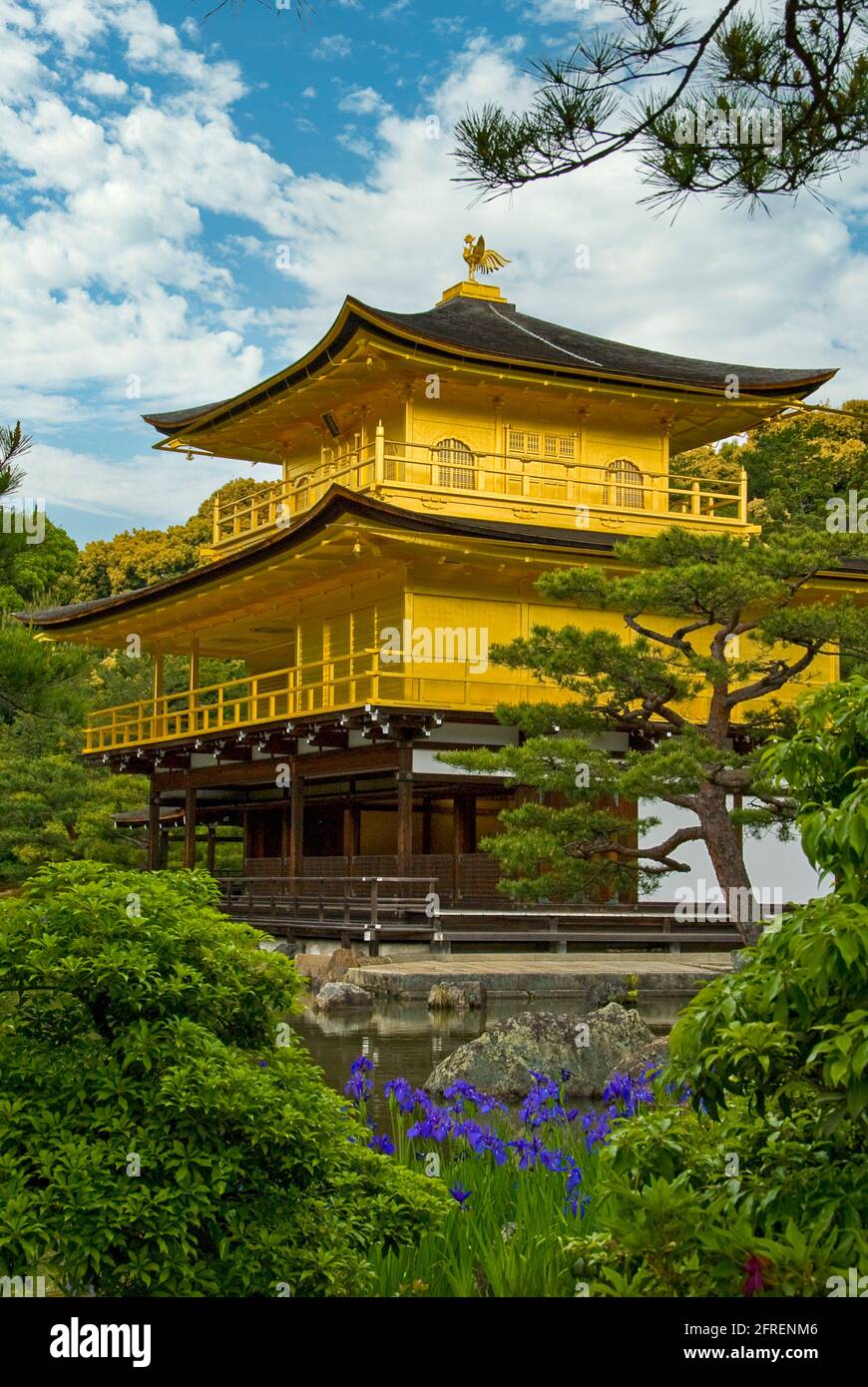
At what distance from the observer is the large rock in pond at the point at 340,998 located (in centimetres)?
1769

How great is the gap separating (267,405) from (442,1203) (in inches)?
1007

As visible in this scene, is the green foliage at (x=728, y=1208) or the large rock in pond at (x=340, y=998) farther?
the large rock in pond at (x=340, y=998)

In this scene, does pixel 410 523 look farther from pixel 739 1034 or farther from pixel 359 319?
pixel 739 1034

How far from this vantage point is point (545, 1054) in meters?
11.2

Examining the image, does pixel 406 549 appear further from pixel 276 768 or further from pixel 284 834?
pixel 284 834

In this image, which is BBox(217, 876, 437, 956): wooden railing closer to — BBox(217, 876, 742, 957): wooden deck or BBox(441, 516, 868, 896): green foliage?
BBox(217, 876, 742, 957): wooden deck

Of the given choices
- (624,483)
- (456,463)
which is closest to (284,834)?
(456,463)

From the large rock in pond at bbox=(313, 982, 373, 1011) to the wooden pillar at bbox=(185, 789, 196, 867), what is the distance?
13843 millimetres

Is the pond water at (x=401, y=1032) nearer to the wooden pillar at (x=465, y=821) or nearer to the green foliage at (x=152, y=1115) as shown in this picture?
the green foliage at (x=152, y=1115)

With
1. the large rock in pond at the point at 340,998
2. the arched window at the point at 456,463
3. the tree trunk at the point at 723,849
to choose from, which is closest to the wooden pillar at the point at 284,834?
the arched window at the point at 456,463

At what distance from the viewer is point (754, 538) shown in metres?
19.1

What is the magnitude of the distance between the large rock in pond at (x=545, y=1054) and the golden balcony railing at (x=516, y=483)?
1535cm

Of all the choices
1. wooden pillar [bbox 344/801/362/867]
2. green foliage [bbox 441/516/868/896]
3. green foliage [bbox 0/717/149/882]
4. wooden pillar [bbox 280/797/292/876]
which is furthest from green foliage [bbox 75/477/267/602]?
green foliage [bbox 441/516/868/896]
